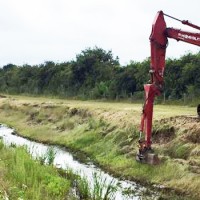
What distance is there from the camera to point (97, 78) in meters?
73.6

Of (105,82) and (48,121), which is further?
(105,82)

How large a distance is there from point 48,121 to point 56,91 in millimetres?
33804

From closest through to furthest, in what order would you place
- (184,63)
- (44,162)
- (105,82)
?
(44,162) → (184,63) → (105,82)

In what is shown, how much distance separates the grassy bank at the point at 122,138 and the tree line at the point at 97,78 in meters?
12.9

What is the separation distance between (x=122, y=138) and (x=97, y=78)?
4365cm

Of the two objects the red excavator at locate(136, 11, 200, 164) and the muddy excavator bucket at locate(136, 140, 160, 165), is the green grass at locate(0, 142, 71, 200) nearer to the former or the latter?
the muddy excavator bucket at locate(136, 140, 160, 165)

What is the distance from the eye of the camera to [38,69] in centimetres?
9288

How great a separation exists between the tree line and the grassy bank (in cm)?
1288

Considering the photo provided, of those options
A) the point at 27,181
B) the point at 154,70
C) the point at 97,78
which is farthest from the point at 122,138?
the point at 97,78

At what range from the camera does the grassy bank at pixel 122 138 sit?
894 inches

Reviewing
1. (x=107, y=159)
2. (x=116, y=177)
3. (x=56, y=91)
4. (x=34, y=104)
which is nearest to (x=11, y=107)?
(x=34, y=104)

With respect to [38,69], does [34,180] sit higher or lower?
lower

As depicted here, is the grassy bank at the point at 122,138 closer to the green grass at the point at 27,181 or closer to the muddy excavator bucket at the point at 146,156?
the muddy excavator bucket at the point at 146,156

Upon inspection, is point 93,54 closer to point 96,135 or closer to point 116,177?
point 96,135
